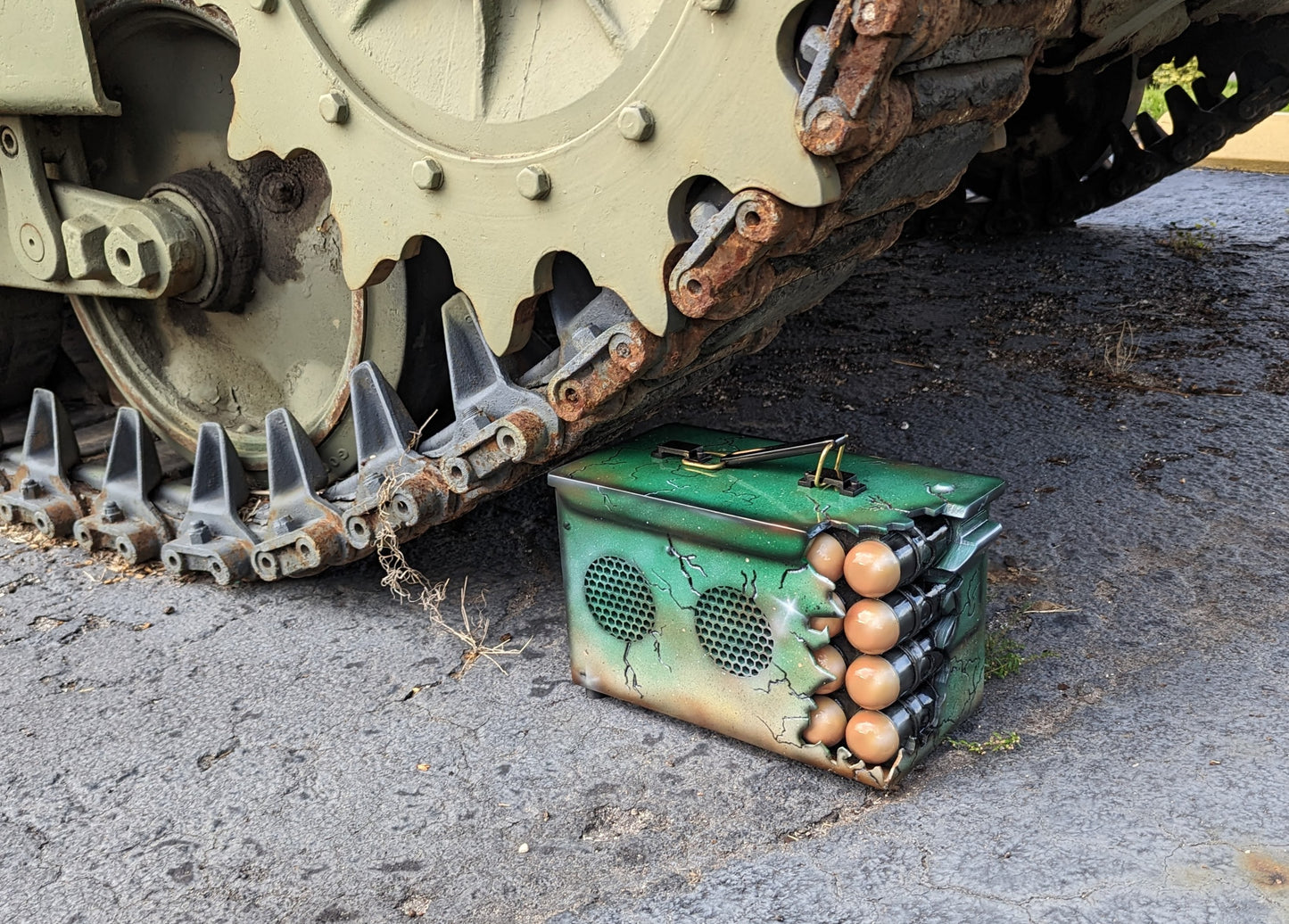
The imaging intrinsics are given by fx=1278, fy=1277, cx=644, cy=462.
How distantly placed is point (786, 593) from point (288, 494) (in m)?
1.10

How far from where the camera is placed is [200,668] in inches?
91.1

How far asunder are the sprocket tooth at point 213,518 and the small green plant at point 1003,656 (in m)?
1.40

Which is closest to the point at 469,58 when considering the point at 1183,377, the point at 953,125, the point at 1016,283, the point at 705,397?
the point at 953,125

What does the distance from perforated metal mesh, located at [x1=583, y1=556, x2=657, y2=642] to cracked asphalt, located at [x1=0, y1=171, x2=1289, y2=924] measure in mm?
157

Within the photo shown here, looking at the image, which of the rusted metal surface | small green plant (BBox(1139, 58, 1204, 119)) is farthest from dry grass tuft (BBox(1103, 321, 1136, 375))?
small green plant (BBox(1139, 58, 1204, 119))

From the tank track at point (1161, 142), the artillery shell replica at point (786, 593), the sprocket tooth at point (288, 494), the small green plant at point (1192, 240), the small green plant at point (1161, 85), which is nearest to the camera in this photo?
the artillery shell replica at point (786, 593)

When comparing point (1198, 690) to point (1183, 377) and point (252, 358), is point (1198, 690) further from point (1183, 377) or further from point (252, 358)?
point (252, 358)

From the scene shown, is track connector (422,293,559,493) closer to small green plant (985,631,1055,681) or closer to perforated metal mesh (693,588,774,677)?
perforated metal mesh (693,588,774,677)

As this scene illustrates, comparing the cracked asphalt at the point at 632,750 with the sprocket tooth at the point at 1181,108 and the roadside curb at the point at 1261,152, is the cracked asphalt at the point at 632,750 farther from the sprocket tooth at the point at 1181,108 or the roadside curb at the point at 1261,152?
the roadside curb at the point at 1261,152

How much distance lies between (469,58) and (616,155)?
0.32 meters

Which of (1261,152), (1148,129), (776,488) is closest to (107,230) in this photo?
(776,488)

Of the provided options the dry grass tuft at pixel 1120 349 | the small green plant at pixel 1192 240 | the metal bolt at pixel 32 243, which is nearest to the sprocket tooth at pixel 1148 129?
the small green plant at pixel 1192 240

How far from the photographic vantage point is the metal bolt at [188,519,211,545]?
2545 millimetres

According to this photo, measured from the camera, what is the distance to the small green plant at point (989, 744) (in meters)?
1.92
